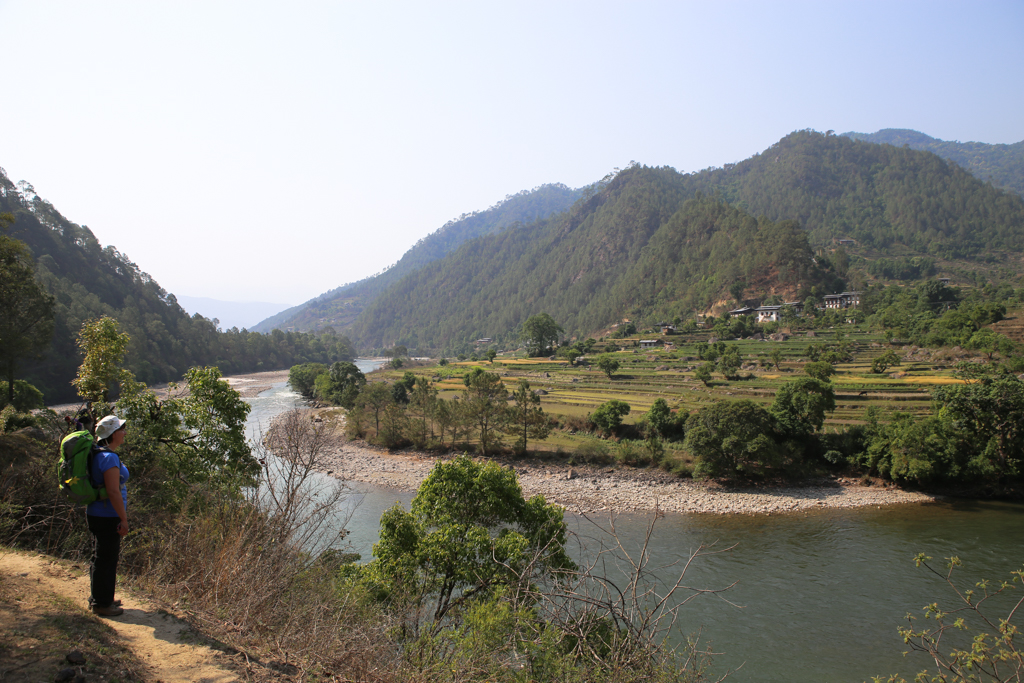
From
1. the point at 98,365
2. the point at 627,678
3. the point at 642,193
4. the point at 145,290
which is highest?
the point at 642,193

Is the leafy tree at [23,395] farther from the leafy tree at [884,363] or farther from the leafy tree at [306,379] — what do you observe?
the leafy tree at [884,363]

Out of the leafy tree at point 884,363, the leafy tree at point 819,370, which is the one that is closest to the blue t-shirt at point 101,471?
the leafy tree at point 819,370

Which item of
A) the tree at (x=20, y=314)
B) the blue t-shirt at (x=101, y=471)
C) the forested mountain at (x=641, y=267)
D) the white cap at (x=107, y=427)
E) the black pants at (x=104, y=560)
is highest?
the forested mountain at (x=641, y=267)

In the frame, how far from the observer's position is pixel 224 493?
9203 millimetres

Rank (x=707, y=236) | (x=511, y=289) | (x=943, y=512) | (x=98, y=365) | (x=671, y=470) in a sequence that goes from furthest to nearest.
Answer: (x=511, y=289), (x=707, y=236), (x=671, y=470), (x=943, y=512), (x=98, y=365)

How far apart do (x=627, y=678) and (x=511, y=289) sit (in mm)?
184452

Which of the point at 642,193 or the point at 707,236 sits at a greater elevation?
the point at 642,193

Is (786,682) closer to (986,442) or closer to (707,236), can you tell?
(986,442)

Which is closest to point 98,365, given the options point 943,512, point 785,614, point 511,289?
point 785,614

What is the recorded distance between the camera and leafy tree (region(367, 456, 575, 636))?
31.0 feet

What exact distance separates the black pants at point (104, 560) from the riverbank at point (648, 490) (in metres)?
19.4

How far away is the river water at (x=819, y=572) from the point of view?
13.0 meters

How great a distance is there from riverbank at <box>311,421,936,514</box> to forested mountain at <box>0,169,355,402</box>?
39.2 metres

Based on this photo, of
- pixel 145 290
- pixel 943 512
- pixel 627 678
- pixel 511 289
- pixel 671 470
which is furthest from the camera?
pixel 511 289
